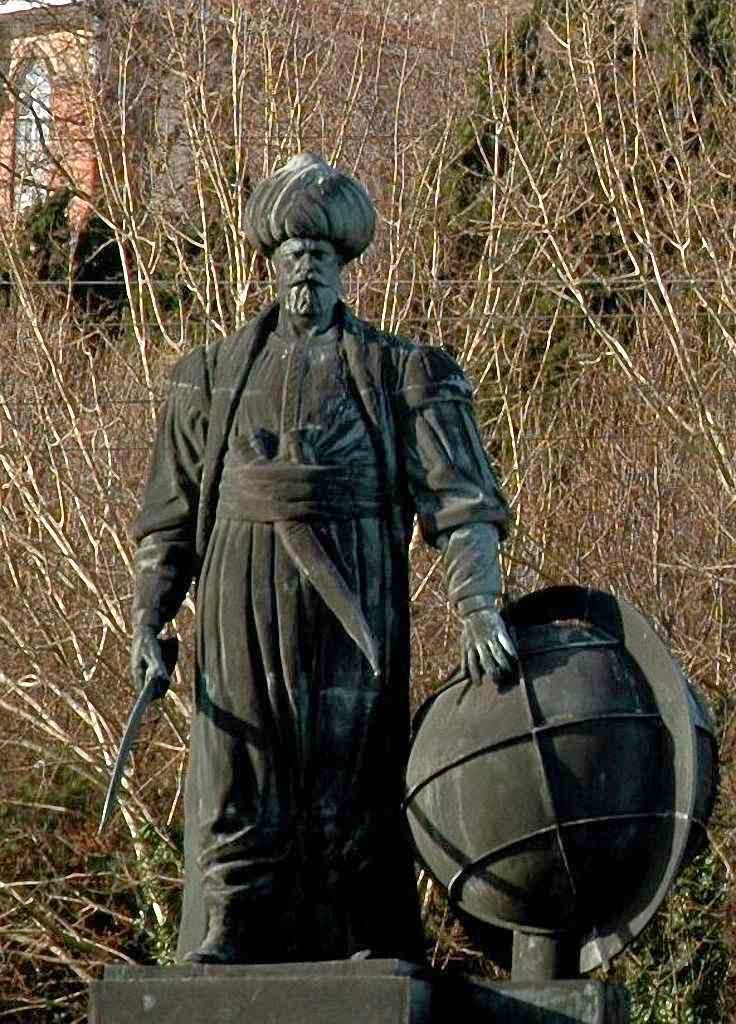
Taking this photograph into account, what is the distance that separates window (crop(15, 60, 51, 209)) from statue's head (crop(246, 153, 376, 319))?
12.6m

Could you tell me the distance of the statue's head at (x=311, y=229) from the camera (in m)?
9.20

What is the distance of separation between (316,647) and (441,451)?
2.29 feet

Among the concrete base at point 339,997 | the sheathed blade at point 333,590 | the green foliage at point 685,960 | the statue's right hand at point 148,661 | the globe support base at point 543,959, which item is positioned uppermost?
the sheathed blade at point 333,590

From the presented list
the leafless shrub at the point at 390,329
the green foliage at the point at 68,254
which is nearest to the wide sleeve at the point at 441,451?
the leafless shrub at the point at 390,329

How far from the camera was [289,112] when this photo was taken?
21859 millimetres

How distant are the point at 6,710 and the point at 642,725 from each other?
15.2m

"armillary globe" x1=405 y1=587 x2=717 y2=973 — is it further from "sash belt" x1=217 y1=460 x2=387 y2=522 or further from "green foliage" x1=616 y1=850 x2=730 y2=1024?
"green foliage" x1=616 y1=850 x2=730 y2=1024

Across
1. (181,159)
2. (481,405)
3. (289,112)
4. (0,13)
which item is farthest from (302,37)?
(0,13)

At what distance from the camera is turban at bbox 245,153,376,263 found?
30.2 feet

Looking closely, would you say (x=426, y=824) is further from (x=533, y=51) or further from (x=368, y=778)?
(x=533, y=51)

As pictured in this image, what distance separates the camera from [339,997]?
8.42m

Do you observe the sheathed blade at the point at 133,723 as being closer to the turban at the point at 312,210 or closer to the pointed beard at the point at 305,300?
the pointed beard at the point at 305,300

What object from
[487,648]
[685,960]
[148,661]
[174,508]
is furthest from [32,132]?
[487,648]

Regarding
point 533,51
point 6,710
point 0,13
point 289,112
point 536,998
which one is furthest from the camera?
point 0,13
